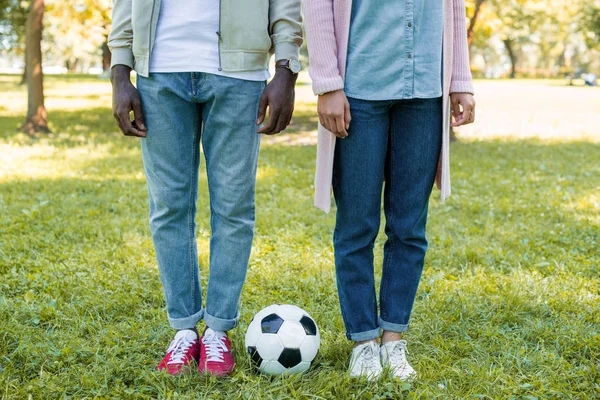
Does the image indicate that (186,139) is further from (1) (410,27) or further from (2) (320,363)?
(2) (320,363)

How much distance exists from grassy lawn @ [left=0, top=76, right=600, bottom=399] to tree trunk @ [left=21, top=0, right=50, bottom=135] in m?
3.35

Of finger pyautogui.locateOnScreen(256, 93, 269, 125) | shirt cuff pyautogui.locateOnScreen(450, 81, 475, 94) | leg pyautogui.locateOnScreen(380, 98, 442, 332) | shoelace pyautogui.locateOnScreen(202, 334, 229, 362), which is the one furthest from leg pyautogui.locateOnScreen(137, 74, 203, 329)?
shirt cuff pyautogui.locateOnScreen(450, 81, 475, 94)

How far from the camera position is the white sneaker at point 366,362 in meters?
2.55

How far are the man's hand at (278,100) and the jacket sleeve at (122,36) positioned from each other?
0.56m

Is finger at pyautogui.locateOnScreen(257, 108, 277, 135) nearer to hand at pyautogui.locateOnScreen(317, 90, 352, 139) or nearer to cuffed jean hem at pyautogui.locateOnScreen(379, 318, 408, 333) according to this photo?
hand at pyautogui.locateOnScreen(317, 90, 352, 139)

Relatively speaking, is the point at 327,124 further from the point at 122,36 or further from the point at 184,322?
the point at 184,322

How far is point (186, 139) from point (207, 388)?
1020mm

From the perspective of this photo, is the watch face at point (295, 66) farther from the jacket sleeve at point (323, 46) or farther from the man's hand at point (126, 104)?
the man's hand at point (126, 104)

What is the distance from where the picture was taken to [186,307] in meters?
2.63

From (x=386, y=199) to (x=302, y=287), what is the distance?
53.4 inches

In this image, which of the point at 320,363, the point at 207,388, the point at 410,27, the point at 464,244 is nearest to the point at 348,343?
the point at 320,363

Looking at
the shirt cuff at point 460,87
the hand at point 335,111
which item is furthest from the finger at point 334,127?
the shirt cuff at point 460,87

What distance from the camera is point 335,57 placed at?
225cm

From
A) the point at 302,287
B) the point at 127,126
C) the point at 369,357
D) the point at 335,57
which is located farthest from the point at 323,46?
the point at 302,287
